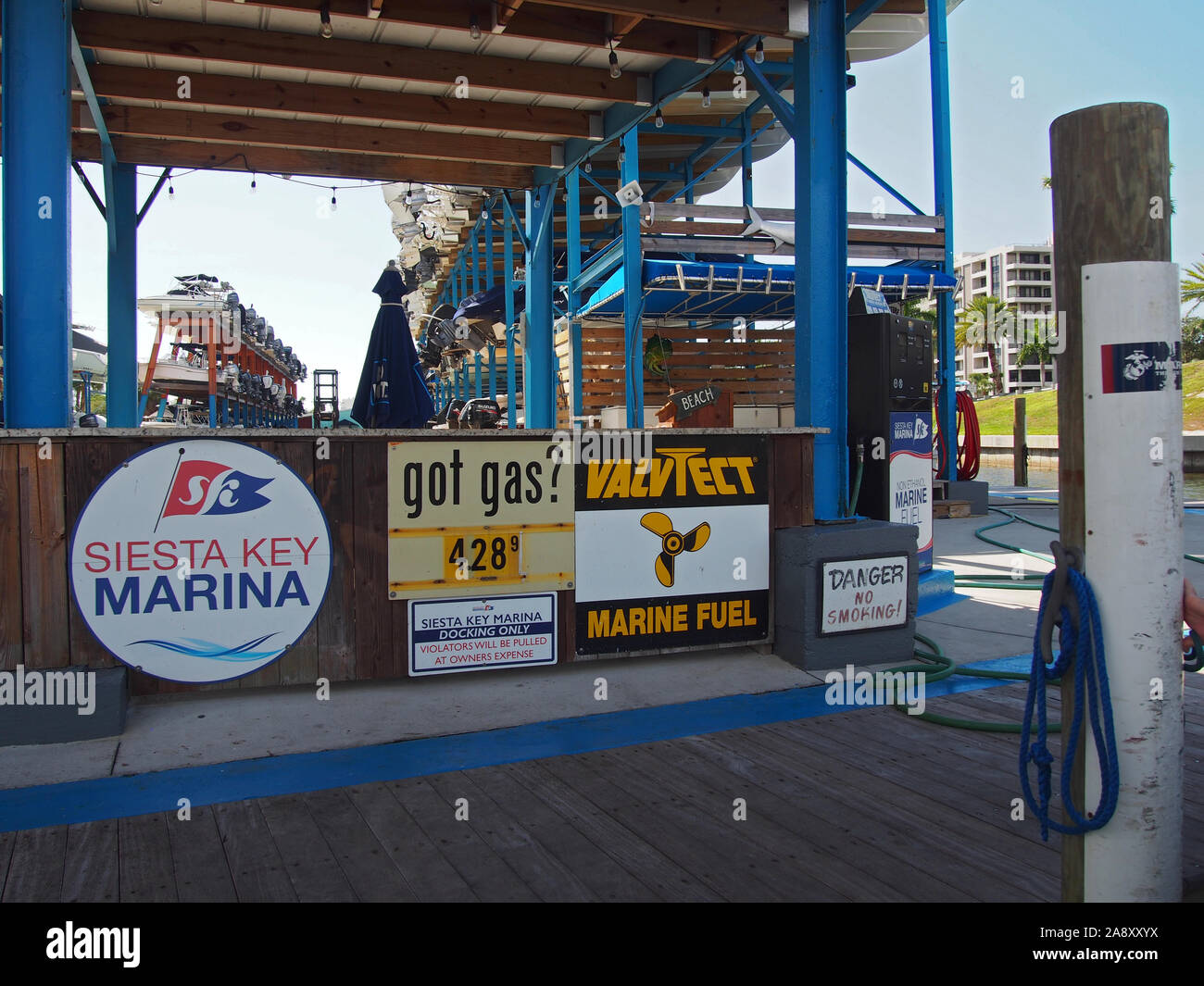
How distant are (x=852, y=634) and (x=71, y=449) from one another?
14.9 feet

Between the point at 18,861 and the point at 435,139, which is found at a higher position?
the point at 435,139

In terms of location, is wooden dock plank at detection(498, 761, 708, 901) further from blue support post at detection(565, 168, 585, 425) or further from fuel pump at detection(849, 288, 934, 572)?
blue support post at detection(565, 168, 585, 425)

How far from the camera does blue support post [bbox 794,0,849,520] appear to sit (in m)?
6.00

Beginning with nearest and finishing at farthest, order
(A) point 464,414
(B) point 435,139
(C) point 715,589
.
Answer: (C) point 715,589
(B) point 435,139
(A) point 464,414

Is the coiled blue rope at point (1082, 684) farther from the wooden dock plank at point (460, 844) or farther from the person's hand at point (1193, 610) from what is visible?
the wooden dock plank at point (460, 844)

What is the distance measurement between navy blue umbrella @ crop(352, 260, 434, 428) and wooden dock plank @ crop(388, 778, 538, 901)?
545 cm

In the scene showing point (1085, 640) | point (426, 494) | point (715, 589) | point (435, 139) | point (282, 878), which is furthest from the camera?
point (435, 139)

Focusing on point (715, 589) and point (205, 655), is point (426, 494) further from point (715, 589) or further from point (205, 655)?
point (715, 589)

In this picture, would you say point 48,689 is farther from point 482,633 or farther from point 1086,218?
point 1086,218

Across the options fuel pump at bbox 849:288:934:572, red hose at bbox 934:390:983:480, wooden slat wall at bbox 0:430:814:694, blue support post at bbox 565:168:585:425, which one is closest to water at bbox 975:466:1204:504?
red hose at bbox 934:390:983:480

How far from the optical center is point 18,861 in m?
3.15

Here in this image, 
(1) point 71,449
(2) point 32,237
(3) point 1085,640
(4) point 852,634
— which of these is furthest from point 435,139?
(3) point 1085,640
